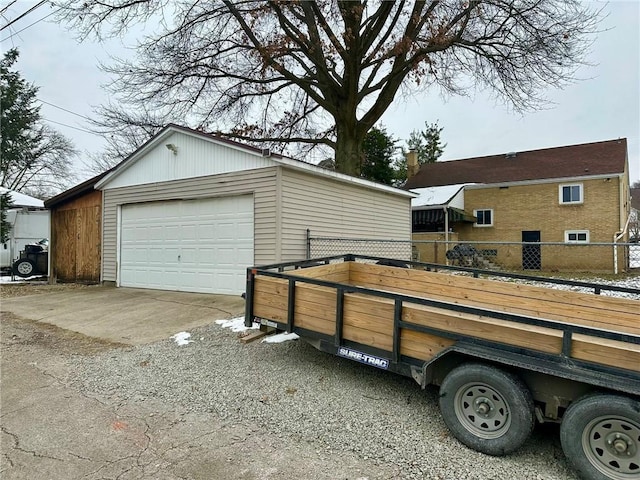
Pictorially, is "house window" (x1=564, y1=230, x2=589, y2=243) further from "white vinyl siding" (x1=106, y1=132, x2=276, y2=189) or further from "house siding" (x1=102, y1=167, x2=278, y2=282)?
"white vinyl siding" (x1=106, y1=132, x2=276, y2=189)

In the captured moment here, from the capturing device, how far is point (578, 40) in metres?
11.9

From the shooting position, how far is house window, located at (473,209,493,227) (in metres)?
19.7

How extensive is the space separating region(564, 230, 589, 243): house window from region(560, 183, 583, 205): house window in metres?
1.42

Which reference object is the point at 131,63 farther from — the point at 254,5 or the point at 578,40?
the point at 578,40

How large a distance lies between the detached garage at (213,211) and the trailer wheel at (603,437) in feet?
20.0

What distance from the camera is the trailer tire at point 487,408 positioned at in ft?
7.95

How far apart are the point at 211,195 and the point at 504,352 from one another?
768cm

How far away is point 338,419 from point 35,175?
35.7 metres

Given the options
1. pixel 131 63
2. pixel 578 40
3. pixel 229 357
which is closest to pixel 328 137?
pixel 131 63

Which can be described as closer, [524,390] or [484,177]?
[524,390]

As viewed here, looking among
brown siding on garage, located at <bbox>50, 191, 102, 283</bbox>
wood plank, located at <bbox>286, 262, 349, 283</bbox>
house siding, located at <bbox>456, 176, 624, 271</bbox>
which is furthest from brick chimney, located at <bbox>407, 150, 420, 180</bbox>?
wood plank, located at <bbox>286, 262, 349, 283</bbox>

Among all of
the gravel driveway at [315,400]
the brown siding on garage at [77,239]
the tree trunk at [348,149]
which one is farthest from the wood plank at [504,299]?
the brown siding on garage at [77,239]

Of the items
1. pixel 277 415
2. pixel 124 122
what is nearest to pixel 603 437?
pixel 277 415

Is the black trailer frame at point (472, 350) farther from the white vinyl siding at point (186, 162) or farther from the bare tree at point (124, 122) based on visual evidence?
the bare tree at point (124, 122)
